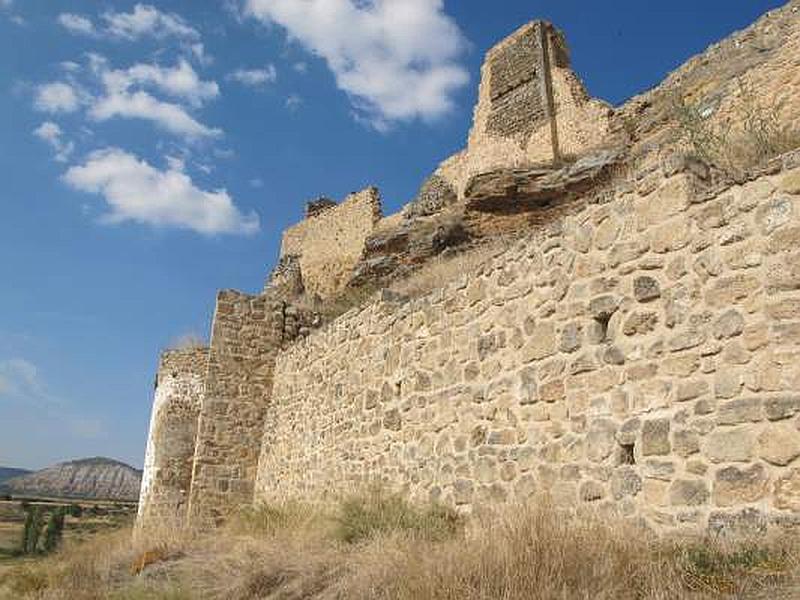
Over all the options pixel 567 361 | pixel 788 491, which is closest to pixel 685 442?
pixel 788 491

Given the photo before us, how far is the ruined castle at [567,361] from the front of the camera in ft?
13.5

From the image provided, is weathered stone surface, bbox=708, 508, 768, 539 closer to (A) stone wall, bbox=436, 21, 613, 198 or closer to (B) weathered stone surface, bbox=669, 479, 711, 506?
(B) weathered stone surface, bbox=669, 479, 711, 506

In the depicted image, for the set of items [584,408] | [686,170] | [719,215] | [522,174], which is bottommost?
[584,408]

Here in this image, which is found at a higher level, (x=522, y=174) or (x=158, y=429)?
(x=522, y=174)

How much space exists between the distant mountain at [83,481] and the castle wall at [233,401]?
120143 mm

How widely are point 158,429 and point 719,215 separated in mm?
11303

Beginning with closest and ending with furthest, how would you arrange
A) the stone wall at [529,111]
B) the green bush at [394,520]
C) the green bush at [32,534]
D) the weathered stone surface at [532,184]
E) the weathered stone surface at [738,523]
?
the weathered stone surface at [738,523] → the green bush at [394,520] → the weathered stone surface at [532,184] → the stone wall at [529,111] → the green bush at [32,534]

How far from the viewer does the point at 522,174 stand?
567 inches

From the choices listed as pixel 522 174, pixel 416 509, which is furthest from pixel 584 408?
pixel 522 174

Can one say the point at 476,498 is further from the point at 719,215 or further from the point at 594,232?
the point at 719,215

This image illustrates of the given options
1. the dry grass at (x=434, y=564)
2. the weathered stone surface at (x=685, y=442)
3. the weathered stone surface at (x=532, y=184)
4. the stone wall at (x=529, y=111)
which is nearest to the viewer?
the dry grass at (x=434, y=564)

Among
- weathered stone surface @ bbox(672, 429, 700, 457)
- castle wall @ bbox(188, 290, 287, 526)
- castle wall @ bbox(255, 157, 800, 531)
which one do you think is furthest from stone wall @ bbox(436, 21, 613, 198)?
weathered stone surface @ bbox(672, 429, 700, 457)

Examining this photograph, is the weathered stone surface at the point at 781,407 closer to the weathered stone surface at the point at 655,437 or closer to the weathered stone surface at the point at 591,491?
the weathered stone surface at the point at 655,437

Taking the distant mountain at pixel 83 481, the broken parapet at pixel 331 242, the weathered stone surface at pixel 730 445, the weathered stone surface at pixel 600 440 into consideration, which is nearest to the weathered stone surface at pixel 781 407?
the weathered stone surface at pixel 730 445
